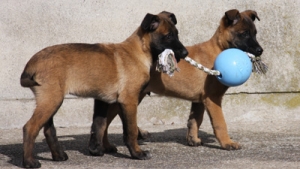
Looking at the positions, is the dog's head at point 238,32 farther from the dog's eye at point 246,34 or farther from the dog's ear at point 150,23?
the dog's ear at point 150,23

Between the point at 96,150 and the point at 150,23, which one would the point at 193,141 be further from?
the point at 150,23

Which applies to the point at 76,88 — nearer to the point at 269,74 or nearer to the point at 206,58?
the point at 206,58

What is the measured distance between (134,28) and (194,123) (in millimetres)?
Result: 1975

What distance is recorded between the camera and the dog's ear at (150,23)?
23.5ft

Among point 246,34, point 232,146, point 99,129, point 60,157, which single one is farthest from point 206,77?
point 60,157

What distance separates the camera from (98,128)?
737 centimetres

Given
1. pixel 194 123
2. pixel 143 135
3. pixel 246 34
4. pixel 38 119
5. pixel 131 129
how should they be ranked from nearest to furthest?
pixel 38 119 → pixel 131 129 → pixel 246 34 → pixel 194 123 → pixel 143 135

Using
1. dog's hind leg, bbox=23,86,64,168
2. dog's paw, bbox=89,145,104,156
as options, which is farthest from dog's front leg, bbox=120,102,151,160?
dog's hind leg, bbox=23,86,64,168

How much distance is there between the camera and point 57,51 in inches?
269

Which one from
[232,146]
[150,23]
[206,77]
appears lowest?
[232,146]

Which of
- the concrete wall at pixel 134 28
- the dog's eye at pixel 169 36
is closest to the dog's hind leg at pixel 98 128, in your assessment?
the dog's eye at pixel 169 36

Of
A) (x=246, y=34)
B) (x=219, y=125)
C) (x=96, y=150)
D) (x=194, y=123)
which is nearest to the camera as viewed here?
(x=96, y=150)

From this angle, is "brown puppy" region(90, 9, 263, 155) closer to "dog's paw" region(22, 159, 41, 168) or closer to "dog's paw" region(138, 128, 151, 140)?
"dog's paw" region(138, 128, 151, 140)

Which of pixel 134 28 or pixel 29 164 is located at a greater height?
pixel 134 28
